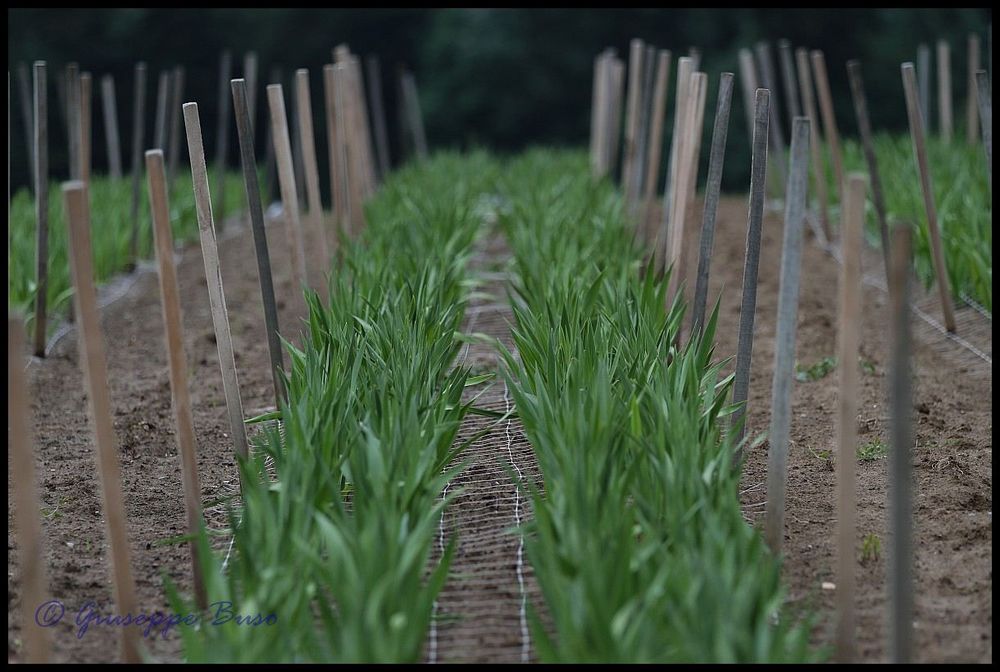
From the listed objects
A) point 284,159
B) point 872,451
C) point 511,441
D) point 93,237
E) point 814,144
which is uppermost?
point 284,159

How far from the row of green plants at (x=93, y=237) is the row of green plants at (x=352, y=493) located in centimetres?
137

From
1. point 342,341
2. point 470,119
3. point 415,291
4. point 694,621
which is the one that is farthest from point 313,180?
point 470,119

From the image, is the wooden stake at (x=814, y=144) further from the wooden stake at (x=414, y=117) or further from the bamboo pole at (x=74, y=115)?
the wooden stake at (x=414, y=117)

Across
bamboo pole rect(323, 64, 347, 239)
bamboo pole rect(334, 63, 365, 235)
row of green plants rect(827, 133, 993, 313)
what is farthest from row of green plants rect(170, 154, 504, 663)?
row of green plants rect(827, 133, 993, 313)

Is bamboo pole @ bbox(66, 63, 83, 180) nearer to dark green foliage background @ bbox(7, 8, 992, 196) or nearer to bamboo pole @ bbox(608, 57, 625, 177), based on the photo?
bamboo pole @ bbox(608, 57, 625, 177)

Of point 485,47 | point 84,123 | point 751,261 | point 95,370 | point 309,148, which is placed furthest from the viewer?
point 485,47

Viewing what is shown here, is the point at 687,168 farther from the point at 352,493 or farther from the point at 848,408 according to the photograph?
the point at 848,408

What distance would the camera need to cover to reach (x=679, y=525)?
245cm

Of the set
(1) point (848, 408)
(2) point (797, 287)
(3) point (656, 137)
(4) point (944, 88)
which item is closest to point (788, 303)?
(2) point (797, 287)

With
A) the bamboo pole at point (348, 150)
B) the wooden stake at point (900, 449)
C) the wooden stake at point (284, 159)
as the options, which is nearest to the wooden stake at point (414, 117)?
the bamboo pole at point (348, 150)

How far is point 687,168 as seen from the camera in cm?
451

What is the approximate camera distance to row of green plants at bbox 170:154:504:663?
2.16 metres

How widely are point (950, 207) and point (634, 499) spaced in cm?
433

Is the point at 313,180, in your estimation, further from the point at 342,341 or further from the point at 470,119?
the point at 470,119
